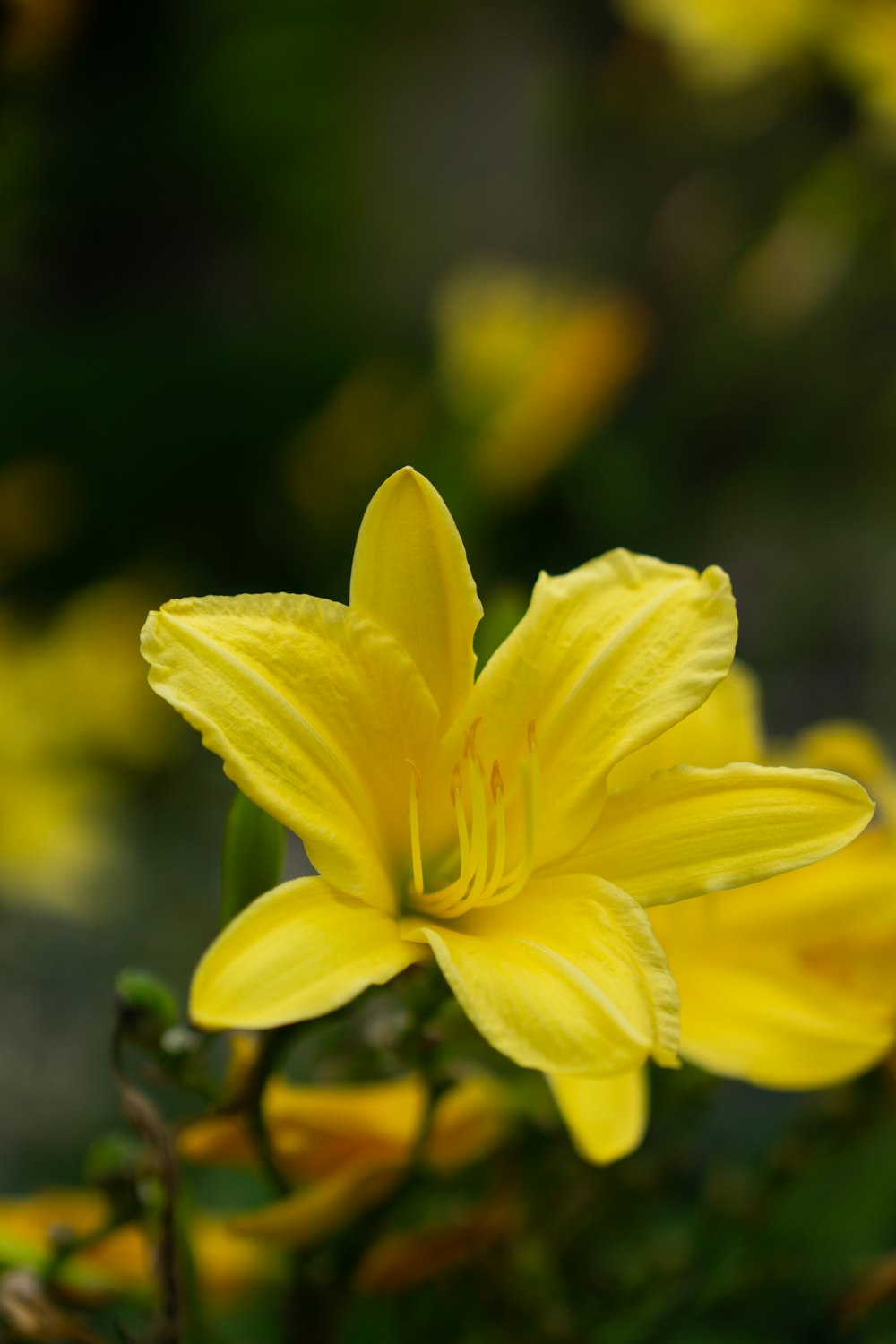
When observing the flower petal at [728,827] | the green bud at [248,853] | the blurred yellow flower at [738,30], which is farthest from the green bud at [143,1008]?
the blurred yellow flower at [738,30]

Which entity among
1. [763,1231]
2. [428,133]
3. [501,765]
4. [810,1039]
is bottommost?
[763,1231]

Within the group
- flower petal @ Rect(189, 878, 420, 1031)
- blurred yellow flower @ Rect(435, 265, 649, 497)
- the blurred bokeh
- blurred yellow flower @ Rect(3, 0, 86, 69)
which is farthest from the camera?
blurred yellow flower @ Rect(435, 265, 649, 497)

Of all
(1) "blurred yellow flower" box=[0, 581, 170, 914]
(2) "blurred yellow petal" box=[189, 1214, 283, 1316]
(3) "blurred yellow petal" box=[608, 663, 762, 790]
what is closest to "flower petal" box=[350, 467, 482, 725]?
(3) "blurred yellow petal" box=[608, 663, 762, 790]

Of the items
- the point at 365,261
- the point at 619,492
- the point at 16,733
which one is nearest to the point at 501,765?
the point at 16,733

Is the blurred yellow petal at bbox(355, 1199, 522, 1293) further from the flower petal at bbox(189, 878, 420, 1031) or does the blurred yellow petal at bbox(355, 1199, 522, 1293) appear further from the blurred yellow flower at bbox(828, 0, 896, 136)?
the blurred yellow flower at bbox(828, 0, 896, 136)

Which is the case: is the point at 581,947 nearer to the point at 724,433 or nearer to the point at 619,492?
the point at 619,492

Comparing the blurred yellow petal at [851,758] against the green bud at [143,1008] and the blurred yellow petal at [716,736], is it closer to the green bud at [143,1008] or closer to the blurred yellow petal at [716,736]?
the blurred yellow petal at [716,736]

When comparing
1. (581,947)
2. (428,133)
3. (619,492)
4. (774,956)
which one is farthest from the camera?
(428,133)
